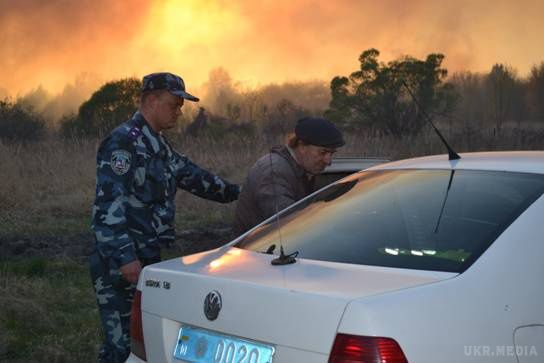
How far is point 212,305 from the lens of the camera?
2779mm

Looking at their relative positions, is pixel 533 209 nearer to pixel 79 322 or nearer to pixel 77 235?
pixel 79 322

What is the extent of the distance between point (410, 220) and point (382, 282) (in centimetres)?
56

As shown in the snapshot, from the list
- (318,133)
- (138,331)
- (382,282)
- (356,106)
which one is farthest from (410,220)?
(356,106)

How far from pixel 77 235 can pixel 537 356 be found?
8.61m

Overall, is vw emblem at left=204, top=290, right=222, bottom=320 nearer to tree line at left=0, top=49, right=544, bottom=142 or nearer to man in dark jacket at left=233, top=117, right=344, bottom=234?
man in dark jacket at left=233, top=117, right=344, bottom=234

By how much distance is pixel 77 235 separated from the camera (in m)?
10.6

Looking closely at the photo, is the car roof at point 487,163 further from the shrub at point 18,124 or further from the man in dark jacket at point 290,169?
the shrub at point 18,124

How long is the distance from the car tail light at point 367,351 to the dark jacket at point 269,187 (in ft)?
7.09

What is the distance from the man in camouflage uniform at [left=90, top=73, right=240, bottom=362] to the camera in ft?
13.8

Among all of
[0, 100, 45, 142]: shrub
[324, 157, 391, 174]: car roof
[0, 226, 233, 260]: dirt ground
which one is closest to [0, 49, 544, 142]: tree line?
[0, 100, 45, 142]: shrub

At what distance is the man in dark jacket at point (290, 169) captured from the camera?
15.2 feet

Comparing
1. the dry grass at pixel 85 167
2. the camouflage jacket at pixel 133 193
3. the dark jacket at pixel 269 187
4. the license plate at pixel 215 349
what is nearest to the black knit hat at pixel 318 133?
the dark jacket at pixel 269 187

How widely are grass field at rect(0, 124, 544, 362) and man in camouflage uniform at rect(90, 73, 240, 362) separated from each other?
48.5 inches

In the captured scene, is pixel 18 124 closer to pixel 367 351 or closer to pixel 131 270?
pixel 131 270
